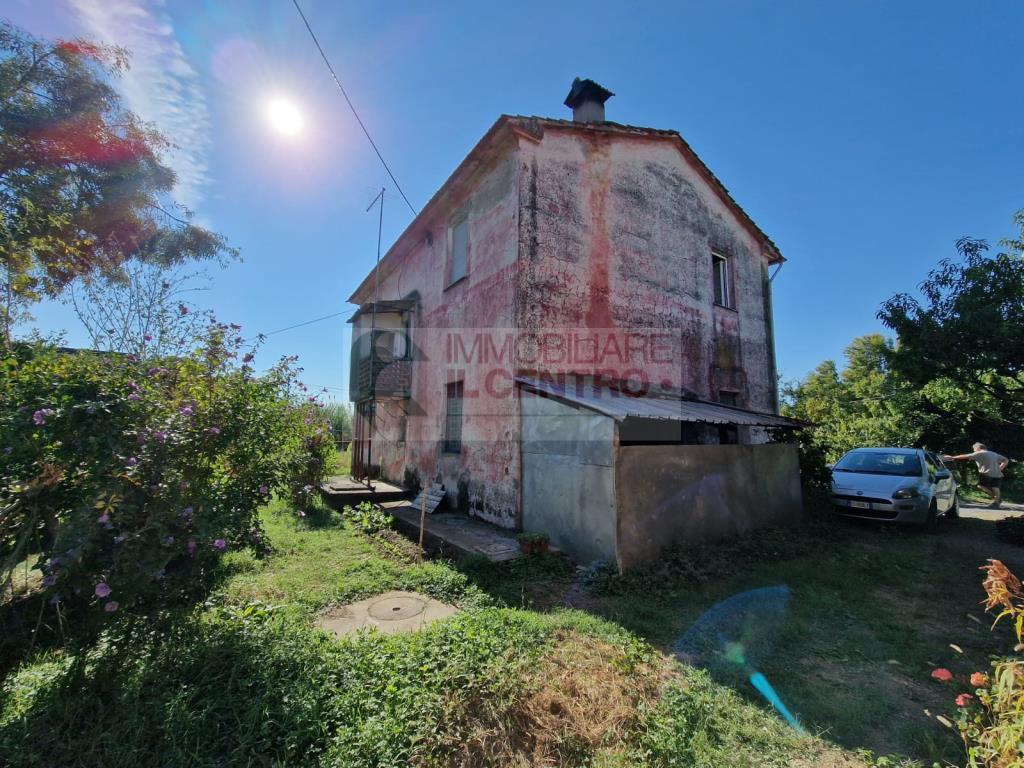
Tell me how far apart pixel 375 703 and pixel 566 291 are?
6.83 metres

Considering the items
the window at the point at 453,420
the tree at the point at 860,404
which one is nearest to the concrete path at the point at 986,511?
the tree at the point at 860,404

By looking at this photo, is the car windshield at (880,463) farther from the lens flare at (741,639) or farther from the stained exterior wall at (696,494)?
the lens flare at (741,639)

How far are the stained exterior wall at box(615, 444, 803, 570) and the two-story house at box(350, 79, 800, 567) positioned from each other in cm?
3

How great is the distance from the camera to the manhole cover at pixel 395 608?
4582mm

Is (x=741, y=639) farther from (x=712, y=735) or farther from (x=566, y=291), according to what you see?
(x=566, y=291)

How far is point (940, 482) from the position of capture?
9125 millimetres

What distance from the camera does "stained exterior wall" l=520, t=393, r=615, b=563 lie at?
5719mm

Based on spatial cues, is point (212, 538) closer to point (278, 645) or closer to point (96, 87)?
point (278, 645)

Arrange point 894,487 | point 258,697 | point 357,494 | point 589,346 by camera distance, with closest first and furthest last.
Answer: point 258,697, point 589,346, point 894,487, point 357,494

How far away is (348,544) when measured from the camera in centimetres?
725

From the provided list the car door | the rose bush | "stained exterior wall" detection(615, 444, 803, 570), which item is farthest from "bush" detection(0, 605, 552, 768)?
the car door

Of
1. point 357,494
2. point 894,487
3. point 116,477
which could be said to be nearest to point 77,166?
point 357,494

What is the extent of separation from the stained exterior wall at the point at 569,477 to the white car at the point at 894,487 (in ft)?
21.1

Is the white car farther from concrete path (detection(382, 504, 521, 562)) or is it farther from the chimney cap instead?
the chimney cap
